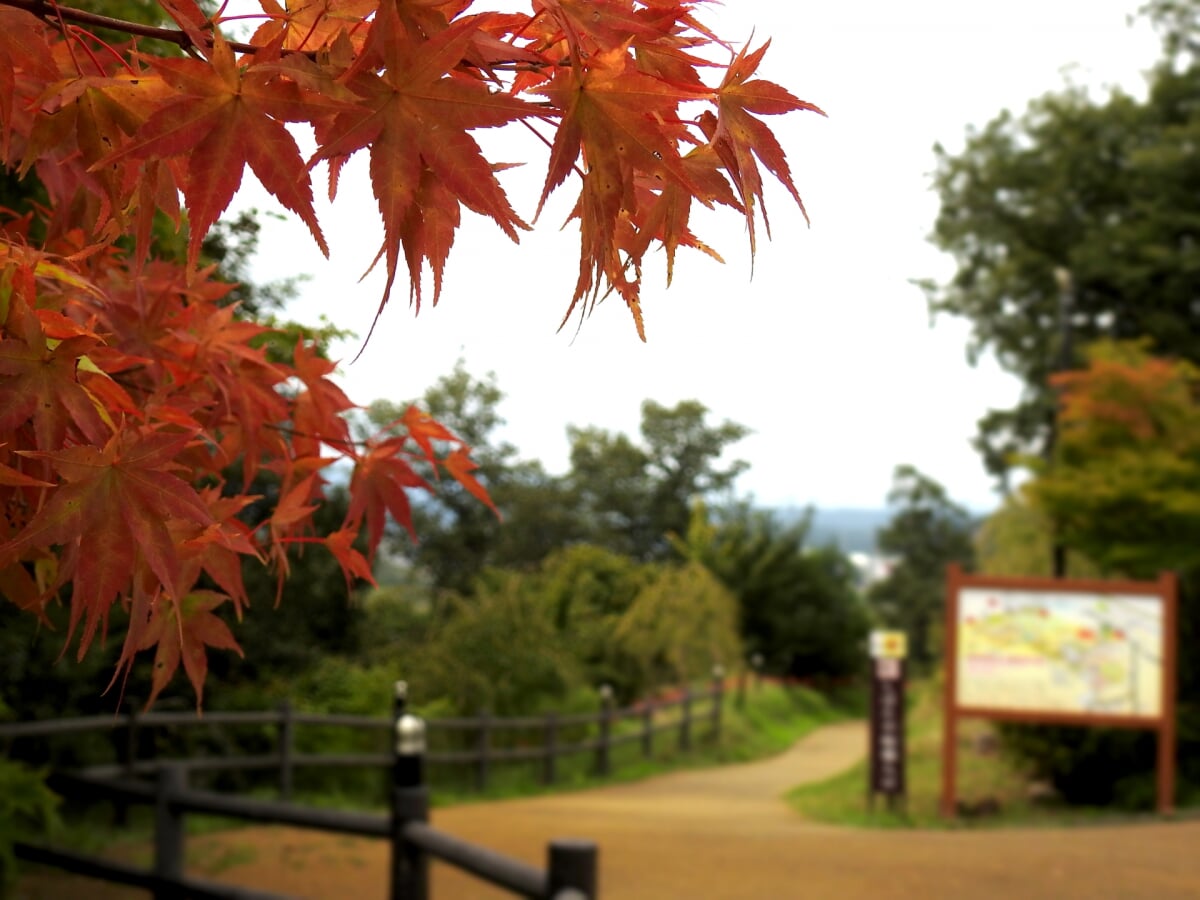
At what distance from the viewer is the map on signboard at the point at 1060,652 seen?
11570mm

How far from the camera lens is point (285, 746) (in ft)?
35.5

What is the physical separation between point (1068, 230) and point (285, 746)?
18.2m

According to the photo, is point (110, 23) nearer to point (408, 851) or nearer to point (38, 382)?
point (38, 382)

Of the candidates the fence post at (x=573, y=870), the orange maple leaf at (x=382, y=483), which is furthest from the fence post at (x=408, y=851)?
the orange maple leaf at (x=382, y=483)

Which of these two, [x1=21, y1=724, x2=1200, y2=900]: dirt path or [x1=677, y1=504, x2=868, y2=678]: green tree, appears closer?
[x1=21, y1=724, x2=1200, y2=900]: dirt path

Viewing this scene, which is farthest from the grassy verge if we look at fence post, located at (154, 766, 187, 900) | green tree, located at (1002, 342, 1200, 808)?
fence post, located at (154, 766, 187, 900)

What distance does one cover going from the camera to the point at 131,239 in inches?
82.3

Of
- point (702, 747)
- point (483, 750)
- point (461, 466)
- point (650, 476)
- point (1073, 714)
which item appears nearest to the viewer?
point (461, 466)

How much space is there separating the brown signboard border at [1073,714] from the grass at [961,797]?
0.35 meters

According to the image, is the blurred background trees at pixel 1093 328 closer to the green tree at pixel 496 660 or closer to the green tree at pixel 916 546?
the green tree at pixel 496 660

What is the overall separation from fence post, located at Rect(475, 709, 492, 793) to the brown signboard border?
4.50 meters

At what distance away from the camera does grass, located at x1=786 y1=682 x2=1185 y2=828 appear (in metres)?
11.5

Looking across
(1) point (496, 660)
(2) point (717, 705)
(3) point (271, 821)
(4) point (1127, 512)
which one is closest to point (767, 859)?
(3) point (271, 821)

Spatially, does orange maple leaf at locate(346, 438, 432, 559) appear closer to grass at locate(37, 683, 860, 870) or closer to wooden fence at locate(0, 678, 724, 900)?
wooden fence at locate(0, 678, 724, 900)
